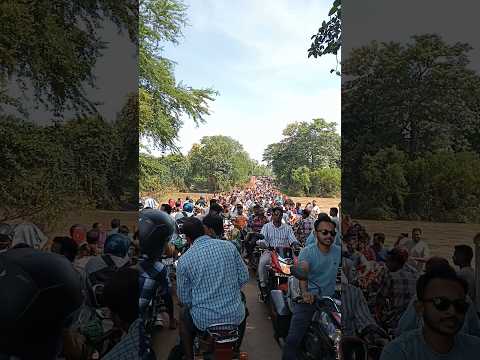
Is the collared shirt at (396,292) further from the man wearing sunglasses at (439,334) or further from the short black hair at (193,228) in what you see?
the short black hair at (193,228)

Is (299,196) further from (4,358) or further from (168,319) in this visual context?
(4,358)

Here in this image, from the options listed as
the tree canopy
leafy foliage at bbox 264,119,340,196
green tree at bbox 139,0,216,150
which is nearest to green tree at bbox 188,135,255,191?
the tree canopy

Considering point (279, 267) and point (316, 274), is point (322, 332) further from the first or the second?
point (279, 267)

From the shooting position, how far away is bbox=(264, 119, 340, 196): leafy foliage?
25.3 metres

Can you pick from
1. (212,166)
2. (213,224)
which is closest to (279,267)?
(213,224)

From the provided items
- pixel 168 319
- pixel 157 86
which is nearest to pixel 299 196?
pixel 157 86

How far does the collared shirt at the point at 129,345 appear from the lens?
2.09 meters

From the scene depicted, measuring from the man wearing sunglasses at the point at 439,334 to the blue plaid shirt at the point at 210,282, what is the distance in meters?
1.18

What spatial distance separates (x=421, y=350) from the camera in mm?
1915

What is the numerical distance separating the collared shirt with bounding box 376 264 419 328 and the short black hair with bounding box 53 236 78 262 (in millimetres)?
2077

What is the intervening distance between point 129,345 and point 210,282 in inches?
34.4

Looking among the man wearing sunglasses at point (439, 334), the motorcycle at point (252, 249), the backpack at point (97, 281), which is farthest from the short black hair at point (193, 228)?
the motorcycle at point (252, 249)

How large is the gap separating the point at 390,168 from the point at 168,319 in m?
2.19

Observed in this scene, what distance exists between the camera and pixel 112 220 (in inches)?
140
